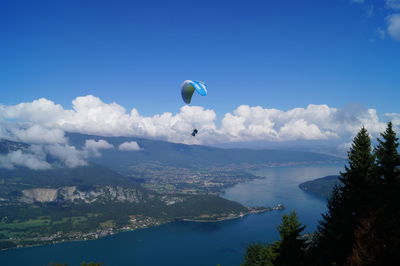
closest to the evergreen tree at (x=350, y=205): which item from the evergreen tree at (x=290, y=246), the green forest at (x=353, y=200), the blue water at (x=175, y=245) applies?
the green forest at (x=353, y=200)

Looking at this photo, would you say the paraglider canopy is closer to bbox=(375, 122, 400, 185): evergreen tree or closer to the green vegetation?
the green vegetation

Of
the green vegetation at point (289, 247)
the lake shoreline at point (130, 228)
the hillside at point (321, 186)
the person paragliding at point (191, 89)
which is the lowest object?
the lake shoreline at point (130, 228)

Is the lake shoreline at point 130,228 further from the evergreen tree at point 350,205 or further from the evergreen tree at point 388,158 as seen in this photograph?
the evergreen tree at point 388,158

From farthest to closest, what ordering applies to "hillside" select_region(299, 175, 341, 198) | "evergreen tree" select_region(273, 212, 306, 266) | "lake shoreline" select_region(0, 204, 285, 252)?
"hillside" select_region(299, 175, 341, 198) → "lake shoreline" select_region(0, 204, 285, 252) → "evergreen tree" select_region(273, 212, 306, 266)

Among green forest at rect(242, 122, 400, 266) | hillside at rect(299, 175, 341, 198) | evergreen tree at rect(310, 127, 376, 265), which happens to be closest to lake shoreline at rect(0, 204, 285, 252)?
hillside at rect(299, 175, 341, 198)

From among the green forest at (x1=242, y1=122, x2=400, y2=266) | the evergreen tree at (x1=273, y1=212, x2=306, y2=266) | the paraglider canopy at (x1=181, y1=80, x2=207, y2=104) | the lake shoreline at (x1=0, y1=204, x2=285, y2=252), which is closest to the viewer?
the green forest at (x1=242, y1=122, x2=400, y2=266)

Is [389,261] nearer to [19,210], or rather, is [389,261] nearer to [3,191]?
[19,210]

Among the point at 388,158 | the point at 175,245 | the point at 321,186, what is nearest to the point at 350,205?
the point at 388,158

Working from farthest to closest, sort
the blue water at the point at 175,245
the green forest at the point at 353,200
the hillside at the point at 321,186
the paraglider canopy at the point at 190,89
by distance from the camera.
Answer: the hillside at the point at 321,186, the blue water at the point at 175,245, the paraglider canopy at the point at 190,89, the green forest at the point at 353,200
